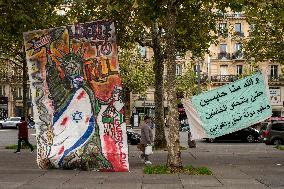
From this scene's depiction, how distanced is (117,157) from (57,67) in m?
3.30

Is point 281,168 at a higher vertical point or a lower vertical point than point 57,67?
lower

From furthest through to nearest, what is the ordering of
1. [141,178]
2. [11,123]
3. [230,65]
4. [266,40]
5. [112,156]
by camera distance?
[230,65], [11,123], [266,40], [112,156], [141,178]

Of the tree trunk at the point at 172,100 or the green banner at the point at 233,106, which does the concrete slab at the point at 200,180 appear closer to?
the tree trunk at the point at 172,100

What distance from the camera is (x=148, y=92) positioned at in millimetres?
82000

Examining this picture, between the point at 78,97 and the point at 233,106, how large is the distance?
187 inches

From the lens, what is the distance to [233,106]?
59.5ft

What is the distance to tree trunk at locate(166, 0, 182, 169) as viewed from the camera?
57.0 ft

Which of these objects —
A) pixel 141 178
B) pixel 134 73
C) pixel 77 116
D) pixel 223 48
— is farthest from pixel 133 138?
pixel 223 48

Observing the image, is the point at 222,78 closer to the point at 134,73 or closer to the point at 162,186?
the point at 134,73

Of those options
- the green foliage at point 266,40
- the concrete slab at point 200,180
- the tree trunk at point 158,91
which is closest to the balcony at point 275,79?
the green foliage at point 266,40

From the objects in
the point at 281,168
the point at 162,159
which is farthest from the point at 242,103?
the point at 162,159

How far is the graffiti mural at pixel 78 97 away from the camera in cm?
1734

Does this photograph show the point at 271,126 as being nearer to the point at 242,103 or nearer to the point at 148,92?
the point at 242,103

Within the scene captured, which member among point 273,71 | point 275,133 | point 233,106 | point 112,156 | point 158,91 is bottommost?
point 275,133
